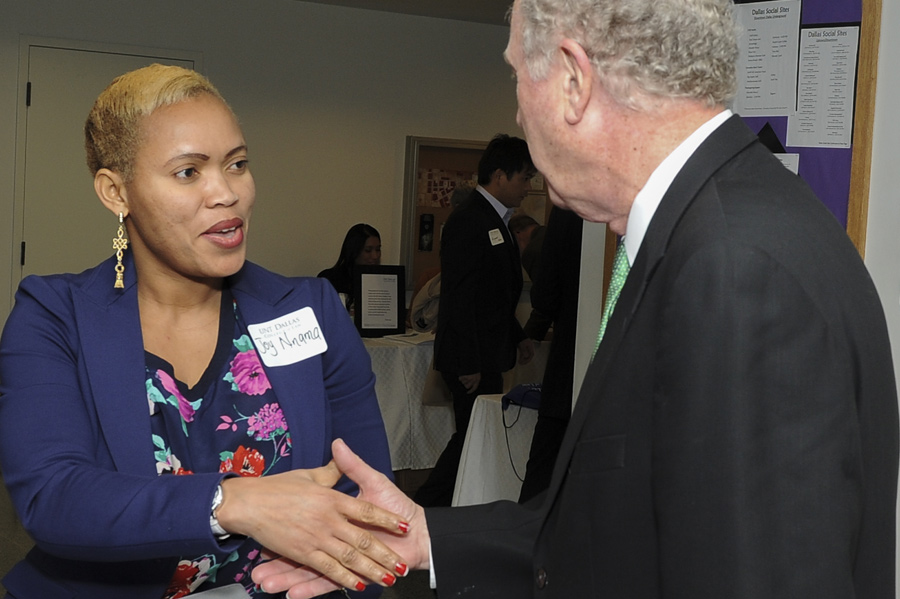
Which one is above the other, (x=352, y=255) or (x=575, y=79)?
(x=575, y=79)

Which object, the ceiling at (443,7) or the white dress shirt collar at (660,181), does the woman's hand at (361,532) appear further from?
the ceiling at (443,7)

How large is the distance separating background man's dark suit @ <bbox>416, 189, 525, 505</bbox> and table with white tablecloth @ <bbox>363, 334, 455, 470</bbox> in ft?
1.97

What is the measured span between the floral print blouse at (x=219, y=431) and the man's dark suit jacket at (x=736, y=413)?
68cm

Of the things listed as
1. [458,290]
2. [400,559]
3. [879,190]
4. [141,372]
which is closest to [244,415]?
[141,372]

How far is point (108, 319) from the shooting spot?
60.7 inches

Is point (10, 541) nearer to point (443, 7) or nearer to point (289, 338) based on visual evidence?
point (289, 338)

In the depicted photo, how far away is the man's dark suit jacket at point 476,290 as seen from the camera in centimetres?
454

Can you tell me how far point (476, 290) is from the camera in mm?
4555

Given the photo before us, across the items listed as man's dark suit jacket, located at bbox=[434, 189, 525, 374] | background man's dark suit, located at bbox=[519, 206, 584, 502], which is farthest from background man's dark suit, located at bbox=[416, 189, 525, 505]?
background man's dark suit, located at bbox=[519, 206, 584, 502]

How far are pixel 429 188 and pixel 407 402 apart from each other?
2.68m

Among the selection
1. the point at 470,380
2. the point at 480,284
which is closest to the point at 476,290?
the point at 480,284

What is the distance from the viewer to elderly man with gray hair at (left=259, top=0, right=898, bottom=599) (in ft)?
2.77

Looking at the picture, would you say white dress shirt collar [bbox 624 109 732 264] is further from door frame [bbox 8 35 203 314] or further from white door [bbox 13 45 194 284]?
door frame [bbox 8 35 203 314]

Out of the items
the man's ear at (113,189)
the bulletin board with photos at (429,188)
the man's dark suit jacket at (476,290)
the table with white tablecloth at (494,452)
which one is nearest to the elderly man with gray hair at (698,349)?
the man's ear at (113,189)
